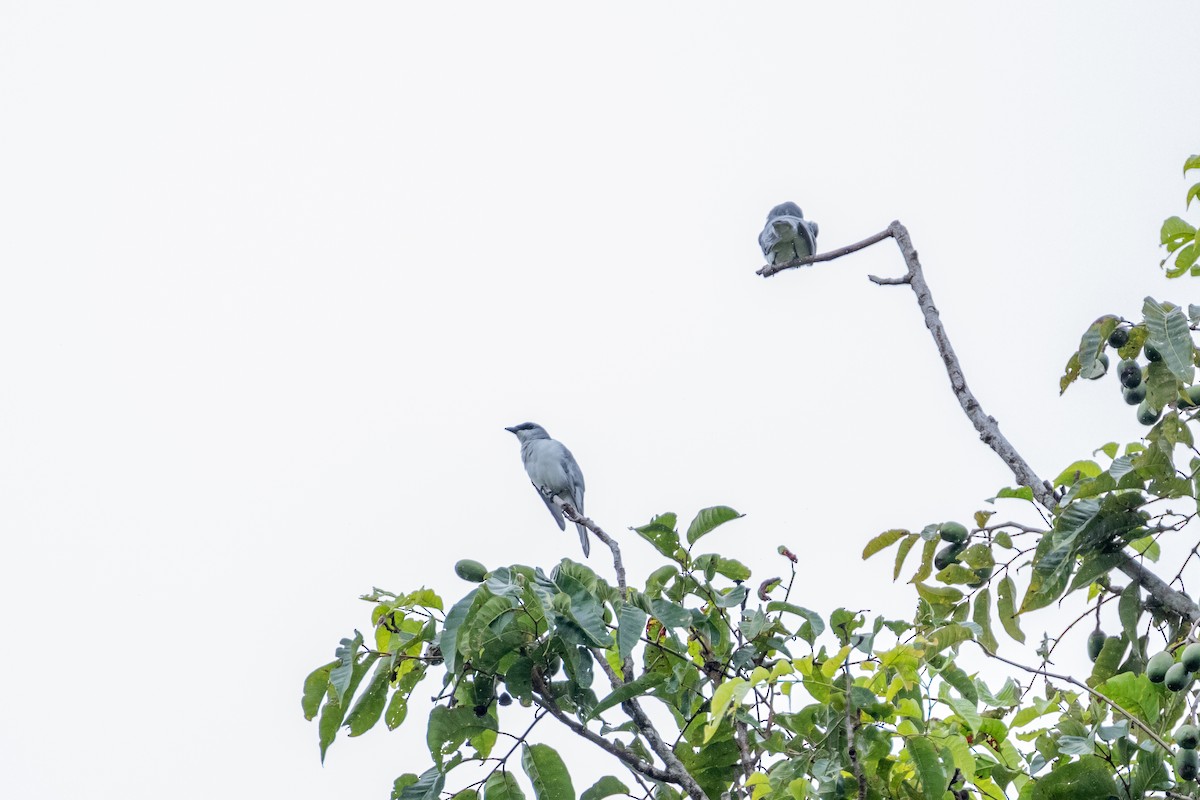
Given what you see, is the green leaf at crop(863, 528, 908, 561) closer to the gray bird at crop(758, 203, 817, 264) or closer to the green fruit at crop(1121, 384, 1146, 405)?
the green fruit at crop(1121, 384, 1146, 405)

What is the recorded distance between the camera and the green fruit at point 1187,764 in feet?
10.2

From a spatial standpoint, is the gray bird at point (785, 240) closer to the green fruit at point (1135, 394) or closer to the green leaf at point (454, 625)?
the green fruit at point (1135, 394)

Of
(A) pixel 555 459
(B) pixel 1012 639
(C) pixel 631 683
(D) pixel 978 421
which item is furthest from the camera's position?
(A) pixel 555 459

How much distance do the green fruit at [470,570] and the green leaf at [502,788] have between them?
55 centimetres

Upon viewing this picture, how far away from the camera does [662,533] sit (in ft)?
13.1

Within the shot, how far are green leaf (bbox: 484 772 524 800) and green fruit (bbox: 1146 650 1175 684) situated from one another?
1725 millimetres

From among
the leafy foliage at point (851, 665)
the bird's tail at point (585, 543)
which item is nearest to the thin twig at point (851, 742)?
the leafy foliage at point (851, 665)

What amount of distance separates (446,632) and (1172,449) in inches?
84.4

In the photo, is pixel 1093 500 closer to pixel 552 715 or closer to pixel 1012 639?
pixel 1012 639

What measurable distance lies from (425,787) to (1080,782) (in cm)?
173

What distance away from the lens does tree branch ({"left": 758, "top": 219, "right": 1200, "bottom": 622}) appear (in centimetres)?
383

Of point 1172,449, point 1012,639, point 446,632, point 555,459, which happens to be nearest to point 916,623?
point 1012,639

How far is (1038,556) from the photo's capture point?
153 inches

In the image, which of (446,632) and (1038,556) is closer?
(446,632)
